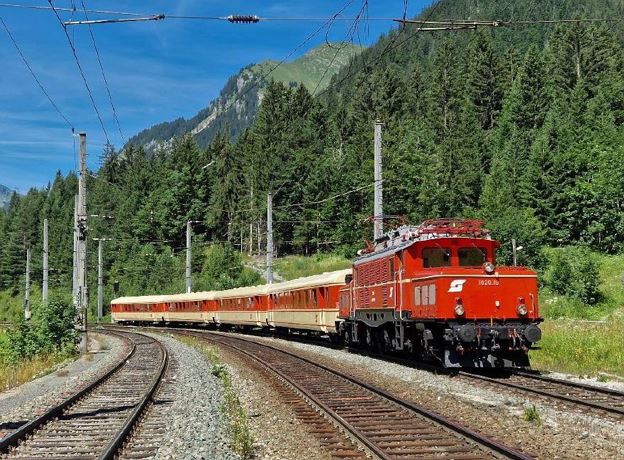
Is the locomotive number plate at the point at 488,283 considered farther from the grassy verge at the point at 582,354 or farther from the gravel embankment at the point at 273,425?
the gravel embankment at the point at 273,425

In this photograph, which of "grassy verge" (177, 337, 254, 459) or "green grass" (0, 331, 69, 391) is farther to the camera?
"green grass" (0, 331, 69, 391)

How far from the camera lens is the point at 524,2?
174875 mm

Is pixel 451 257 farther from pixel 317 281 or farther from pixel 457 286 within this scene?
pixel 317 281

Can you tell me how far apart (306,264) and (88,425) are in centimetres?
6438

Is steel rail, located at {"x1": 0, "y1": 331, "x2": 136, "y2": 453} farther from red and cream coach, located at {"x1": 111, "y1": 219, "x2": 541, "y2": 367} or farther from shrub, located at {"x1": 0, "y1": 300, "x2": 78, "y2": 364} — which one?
shrub, located at {"x1": 0, "y1": 300, "x2": 78, "y2": 364}

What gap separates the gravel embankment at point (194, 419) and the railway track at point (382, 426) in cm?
148

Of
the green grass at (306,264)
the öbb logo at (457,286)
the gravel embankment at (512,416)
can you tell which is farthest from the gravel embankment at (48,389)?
the green grass at (306,264)

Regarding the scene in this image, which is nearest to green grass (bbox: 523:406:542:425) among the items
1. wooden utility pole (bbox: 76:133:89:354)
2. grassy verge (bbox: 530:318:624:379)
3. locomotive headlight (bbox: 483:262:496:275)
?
locomotive headlight (bbox: 483:262:496:275)

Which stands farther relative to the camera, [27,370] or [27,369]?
[27,369]

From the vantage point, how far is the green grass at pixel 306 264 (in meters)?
68.6

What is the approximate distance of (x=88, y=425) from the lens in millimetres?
10945

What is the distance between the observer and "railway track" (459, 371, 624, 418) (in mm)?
11188

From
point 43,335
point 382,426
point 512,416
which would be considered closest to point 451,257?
point 512,416

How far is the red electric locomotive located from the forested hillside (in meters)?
25.0
